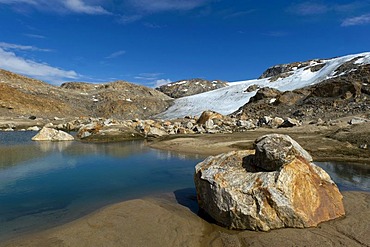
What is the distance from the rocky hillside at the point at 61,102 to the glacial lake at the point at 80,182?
6068 centimetres

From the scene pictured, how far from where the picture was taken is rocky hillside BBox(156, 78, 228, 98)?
505 ft

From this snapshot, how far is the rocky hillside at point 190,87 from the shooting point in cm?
15385

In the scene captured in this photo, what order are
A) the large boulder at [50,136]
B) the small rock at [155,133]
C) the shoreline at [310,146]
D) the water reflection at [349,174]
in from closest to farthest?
the water reflection at [349,174] → the shoreline at [310,146] → the large boulder at [50,136] → the small rock at [155,133]

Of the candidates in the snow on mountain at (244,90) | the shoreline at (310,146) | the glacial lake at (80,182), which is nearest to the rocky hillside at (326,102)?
the shoreline at (310,146)

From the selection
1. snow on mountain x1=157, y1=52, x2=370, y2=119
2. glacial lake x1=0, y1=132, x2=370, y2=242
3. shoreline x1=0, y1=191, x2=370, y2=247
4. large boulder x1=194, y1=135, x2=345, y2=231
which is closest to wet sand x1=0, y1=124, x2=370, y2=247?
shoreline x1=0, y1=191, x2=370, y2=247

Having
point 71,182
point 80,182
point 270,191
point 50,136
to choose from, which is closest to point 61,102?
point 50,136

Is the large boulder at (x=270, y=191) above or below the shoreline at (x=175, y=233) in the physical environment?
above

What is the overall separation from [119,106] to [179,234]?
87.7 metres

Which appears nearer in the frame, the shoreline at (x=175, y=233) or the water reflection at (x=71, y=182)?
the shoreline at (x=175, y=233)

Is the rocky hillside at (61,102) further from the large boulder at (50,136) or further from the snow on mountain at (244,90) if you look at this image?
the large boulder at (50,136)

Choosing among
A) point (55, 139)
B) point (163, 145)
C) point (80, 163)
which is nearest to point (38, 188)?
point (80, 163)

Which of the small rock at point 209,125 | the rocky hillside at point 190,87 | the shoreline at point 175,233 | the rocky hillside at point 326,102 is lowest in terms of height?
the shoreline at point 175,233

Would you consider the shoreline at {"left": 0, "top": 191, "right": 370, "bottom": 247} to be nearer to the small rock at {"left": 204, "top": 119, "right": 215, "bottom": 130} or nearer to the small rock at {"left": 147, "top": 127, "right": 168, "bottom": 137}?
the small rock at {"left": 147, "top": 127, "right": 168, "bottom": 137}

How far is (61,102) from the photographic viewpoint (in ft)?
285
